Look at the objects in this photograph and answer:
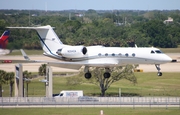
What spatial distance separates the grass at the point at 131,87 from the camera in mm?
82750

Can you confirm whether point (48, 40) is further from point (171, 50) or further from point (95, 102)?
point (171, 50)

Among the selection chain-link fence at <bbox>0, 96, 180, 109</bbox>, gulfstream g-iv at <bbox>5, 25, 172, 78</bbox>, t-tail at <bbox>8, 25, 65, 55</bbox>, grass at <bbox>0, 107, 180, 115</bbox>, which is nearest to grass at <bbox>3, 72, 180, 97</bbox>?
chain-link fence at <bbox>0, 96, 180, 109</bbox>

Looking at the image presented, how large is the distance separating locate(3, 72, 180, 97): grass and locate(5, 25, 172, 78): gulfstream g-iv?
11.0 meters

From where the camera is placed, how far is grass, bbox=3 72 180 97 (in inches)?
3258

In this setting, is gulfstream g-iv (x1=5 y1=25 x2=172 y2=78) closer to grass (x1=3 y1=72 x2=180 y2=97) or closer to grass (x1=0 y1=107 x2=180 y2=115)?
grass (x1=0 y1=107 x2=180 y2=115)

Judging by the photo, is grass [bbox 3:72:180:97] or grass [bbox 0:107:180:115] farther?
grass [bbox 3:72:180:97]

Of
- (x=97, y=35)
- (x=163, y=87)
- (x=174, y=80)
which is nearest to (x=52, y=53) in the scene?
(x=163, y=87)

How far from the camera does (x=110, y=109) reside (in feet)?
225

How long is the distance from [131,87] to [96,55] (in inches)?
827

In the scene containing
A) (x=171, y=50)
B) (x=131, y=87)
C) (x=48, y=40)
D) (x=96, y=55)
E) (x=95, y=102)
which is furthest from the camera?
(x=171, y=50)

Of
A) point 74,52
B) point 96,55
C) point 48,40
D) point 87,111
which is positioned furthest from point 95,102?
point 48,40

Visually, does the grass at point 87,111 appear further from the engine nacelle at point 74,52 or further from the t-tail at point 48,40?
the t-tail at point 48,40

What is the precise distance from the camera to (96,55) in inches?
2704

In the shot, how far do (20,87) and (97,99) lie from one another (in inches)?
392
